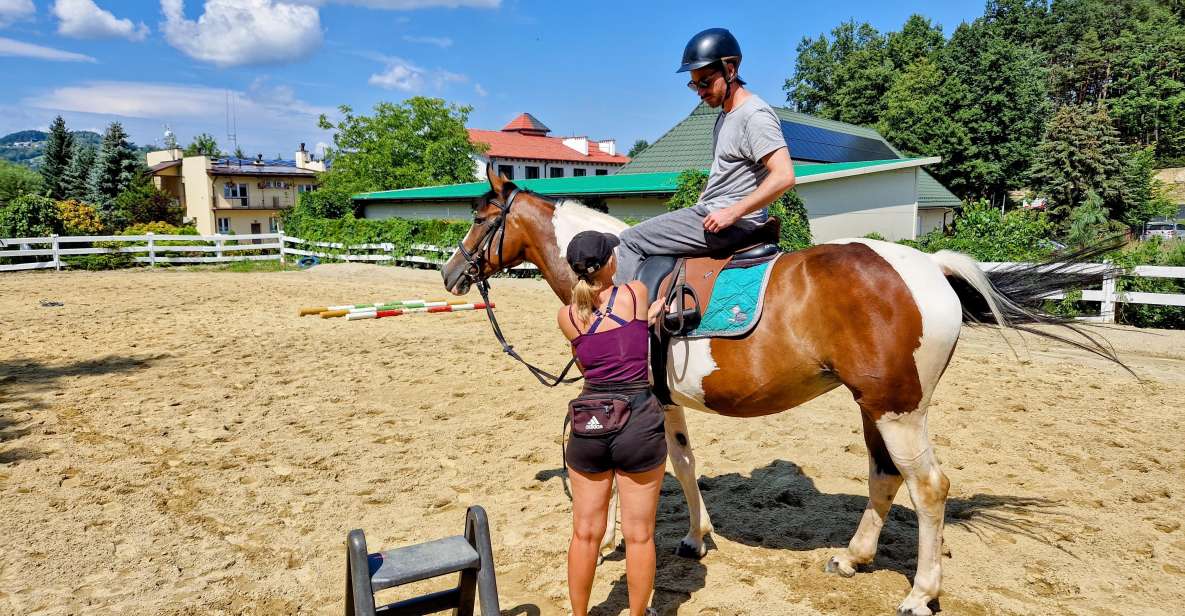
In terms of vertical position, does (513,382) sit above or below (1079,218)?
below

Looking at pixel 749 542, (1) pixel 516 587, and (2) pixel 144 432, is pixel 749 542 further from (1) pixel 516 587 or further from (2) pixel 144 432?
(2) pixel 144 432

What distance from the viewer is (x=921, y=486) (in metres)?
3.37

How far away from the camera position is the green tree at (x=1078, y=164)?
33.6 meters

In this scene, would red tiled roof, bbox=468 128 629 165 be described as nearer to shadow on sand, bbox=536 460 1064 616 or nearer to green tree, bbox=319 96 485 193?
green tree, bbox=319 96 485 193

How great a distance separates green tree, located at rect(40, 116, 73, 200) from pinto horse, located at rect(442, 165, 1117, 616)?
62936 millimetres

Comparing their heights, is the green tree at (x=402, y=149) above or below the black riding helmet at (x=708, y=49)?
above

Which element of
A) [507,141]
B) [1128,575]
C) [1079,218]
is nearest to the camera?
[1128,575]

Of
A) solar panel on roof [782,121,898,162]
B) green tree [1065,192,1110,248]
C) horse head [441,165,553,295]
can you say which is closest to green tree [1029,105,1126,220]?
green tree [1065,192,1110,248]

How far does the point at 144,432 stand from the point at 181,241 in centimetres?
2065

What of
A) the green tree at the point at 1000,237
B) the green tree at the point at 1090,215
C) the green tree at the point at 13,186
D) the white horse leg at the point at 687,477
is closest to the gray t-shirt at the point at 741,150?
the white horse leg at the point at 687,477

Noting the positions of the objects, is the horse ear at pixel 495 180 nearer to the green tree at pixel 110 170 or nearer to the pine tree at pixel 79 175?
the green tree at pixel 110 170

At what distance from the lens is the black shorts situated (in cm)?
282

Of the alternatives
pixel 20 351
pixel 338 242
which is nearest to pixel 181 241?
pixel 338 242

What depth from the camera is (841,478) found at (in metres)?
5.22
